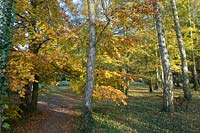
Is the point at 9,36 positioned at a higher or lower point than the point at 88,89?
higher

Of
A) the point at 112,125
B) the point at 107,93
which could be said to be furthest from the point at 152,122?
the point at 107,93

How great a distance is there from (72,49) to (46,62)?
1.82 meters

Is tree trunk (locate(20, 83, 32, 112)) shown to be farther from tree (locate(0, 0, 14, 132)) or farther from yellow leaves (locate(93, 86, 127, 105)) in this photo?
tree (locate(0, 0, 14, 132))

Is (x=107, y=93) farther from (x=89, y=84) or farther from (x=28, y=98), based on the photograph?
(x=28, y=98)

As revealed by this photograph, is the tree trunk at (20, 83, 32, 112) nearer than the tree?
No

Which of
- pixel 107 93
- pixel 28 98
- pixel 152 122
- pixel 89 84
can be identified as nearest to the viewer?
pixel 89 84

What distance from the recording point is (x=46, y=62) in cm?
1316

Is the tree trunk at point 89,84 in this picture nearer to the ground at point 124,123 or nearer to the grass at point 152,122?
the ground at point 124,123

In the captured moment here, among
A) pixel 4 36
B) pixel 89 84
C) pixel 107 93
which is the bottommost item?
pixel 107 93

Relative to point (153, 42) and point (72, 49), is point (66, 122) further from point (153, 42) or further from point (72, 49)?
point (153, 42)

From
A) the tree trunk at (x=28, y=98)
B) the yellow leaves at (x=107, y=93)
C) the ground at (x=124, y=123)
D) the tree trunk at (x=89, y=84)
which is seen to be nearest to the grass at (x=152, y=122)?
the ground at (x=124, y=123)

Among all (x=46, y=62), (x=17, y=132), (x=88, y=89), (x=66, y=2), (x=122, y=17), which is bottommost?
(x=17, y=132)

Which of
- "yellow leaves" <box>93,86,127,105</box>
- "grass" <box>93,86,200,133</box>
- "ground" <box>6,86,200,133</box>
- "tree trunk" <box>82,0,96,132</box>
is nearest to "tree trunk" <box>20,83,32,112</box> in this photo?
"ground" <box>6,86,200,133</box>

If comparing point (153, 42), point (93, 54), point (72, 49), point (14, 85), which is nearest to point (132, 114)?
point (72, 49)
